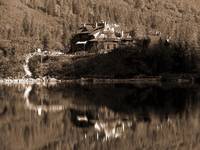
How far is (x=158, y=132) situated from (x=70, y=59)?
254 ft

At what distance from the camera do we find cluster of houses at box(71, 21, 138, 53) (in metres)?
125

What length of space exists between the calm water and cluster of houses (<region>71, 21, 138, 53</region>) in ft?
190

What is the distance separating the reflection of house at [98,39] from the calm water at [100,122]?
59.3 m

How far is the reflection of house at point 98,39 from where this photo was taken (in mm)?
125312

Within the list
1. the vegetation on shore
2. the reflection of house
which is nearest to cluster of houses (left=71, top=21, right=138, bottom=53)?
the reflection of house

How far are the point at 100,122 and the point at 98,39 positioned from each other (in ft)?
276

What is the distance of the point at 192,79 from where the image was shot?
108m

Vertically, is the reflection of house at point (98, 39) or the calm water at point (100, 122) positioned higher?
the reflection of house at point (98, 39)

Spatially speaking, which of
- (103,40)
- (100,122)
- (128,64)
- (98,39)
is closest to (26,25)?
(98,39)

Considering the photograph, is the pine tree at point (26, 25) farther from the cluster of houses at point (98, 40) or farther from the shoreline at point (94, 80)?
the shoreline at point (94, 80)

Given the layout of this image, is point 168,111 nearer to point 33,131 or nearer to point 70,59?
point 33,131

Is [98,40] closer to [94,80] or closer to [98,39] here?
Result: [98,39]

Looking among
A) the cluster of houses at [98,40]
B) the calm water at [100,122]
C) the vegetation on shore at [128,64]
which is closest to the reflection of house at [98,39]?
the cluster of houses at [98,40]

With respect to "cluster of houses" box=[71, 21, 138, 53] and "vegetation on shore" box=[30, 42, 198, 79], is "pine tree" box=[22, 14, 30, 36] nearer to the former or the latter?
"cluster of houses" box=[71, 21, 138, 53]
